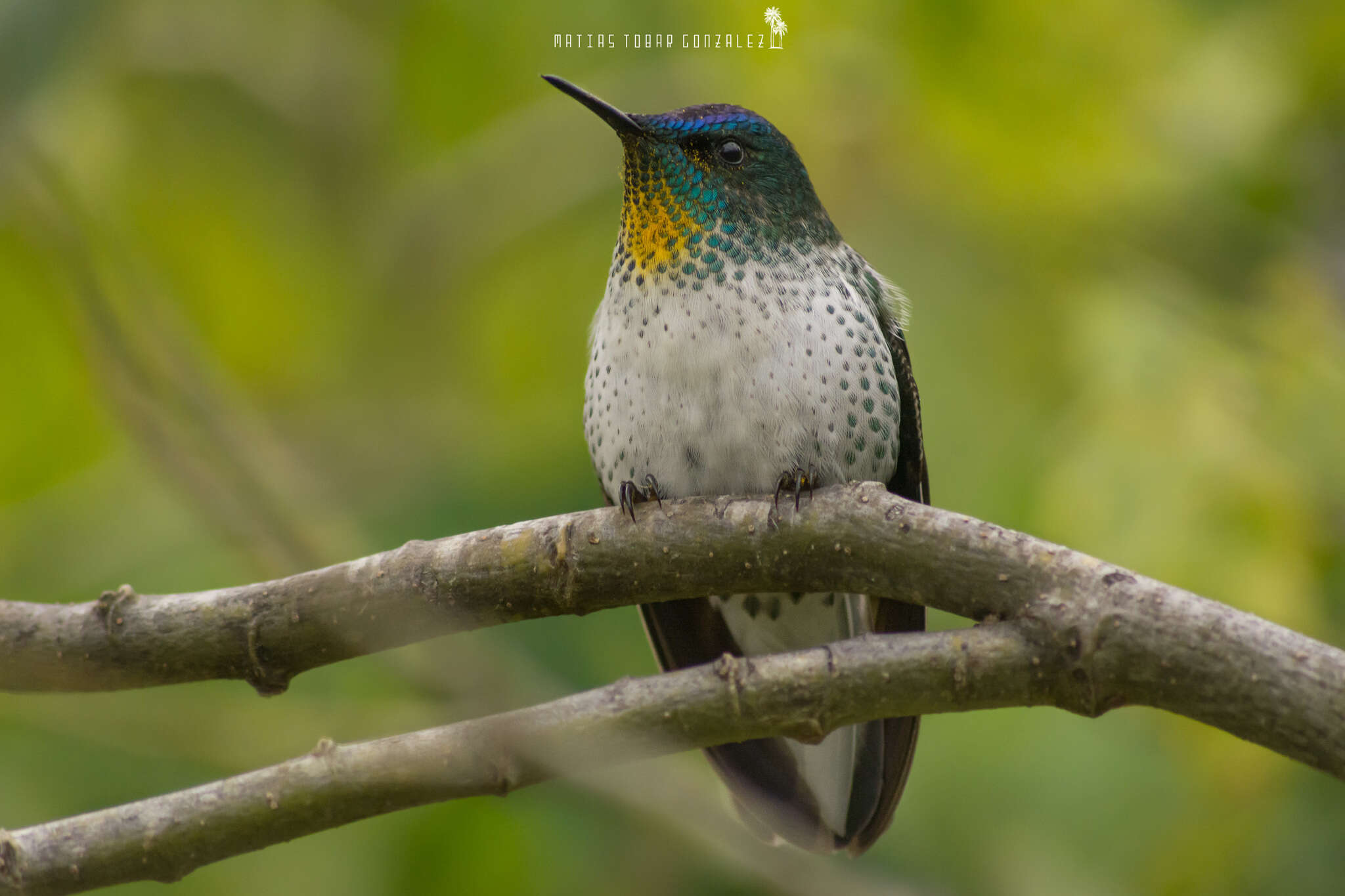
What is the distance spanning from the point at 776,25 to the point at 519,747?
9.63 ft

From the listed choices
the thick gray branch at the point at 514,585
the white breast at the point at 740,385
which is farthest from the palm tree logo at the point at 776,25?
the thick gray branch at the point at 514,585

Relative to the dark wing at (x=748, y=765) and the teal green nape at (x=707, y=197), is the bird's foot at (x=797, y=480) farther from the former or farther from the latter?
the dark wing at (x=748, y=765)

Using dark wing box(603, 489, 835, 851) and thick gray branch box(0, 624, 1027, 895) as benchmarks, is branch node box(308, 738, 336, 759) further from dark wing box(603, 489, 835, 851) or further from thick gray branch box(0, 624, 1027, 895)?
dark wing box(603, 489, 835, 851)

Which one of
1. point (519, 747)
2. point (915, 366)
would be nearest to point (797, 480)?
point (519, 747)

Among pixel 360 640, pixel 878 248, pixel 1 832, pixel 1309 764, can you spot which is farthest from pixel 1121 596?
pixel 878 248

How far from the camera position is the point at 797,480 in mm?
3514

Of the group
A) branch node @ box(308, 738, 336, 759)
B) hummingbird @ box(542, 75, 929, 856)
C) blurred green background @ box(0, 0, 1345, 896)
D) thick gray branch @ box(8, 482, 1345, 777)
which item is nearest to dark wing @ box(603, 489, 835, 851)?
hummingbird @ box(542, 75, 929, 856)

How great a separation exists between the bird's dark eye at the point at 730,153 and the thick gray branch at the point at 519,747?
1.99 m

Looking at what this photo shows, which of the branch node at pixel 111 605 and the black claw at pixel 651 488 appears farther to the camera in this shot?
the black claw at pixel 651 488

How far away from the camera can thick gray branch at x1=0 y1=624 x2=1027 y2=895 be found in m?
2.88

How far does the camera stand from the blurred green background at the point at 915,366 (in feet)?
14.6

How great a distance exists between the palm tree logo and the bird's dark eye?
616mm

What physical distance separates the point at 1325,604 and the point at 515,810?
3.22m

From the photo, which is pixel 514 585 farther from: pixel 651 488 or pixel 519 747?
pixel 651 488
